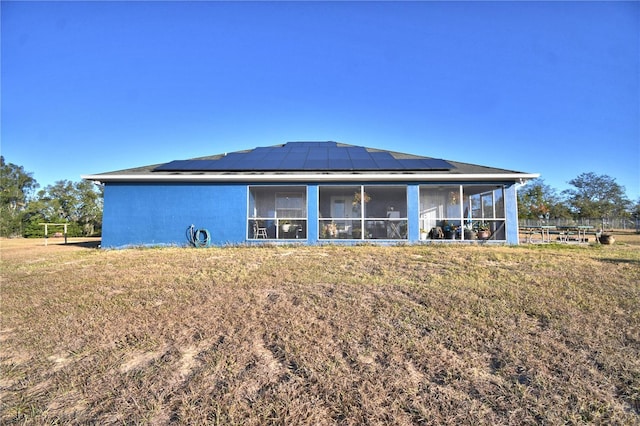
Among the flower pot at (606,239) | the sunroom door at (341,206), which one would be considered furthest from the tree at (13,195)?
the flower pot at (606,239)

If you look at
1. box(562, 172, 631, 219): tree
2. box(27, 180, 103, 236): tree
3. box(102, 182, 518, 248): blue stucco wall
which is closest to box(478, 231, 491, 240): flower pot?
box(102, 182, 518, 248): blue stucco wall

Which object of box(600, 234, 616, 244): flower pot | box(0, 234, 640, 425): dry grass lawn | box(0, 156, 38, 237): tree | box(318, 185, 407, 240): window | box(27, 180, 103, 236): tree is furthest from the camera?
box(27, 180, 103, 236): tree

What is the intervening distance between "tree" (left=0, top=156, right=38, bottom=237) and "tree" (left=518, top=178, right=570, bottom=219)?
50907 mm

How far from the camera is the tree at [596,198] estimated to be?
41500mm

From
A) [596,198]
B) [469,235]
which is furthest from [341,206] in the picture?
[596,198]

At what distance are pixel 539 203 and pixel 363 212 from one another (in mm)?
39105

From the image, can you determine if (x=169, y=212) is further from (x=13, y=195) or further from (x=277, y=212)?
(x=13, y=195)

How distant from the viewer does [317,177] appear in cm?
1014

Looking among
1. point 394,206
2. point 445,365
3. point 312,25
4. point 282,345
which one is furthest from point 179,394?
point 312,25

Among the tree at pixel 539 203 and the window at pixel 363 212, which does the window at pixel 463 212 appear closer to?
the window at pixel 363 212

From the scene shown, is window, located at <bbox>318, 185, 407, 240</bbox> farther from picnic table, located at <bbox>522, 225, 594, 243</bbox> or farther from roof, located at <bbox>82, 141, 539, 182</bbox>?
picnic table, located at <bbox>522, 225, 594, 243</bbox>

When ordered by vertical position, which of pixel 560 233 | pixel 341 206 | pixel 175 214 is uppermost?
pixel 341 206

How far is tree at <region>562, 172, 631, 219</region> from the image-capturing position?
4150 centimetres

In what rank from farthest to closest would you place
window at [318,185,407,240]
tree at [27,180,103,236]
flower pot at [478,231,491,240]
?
1. tree at [27,180,103,236]
2. window at [318,185,407,240]
3. flower pot at [478,231,491,240]
